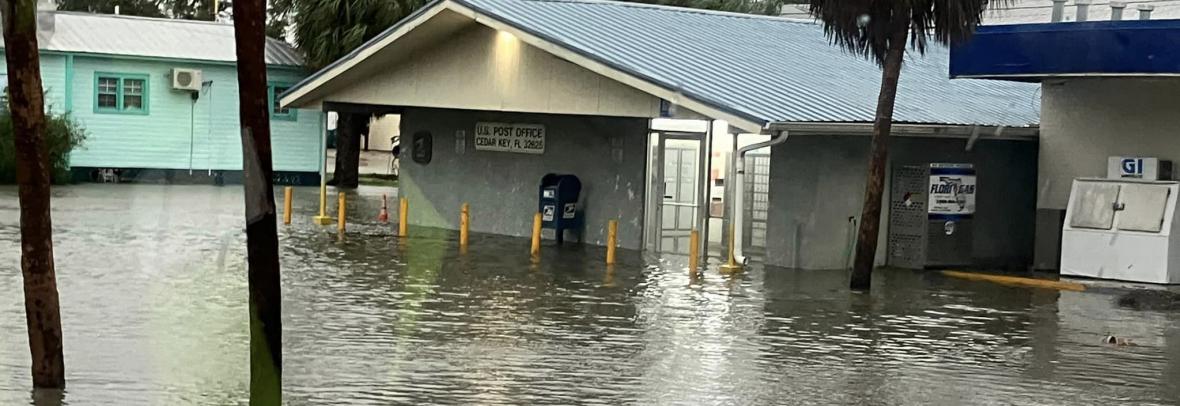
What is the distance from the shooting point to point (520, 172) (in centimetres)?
2827

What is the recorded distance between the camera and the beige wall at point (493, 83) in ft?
79.7

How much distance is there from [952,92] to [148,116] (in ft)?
67.2

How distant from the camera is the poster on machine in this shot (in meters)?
24.1

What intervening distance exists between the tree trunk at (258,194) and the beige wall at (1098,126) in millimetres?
16721

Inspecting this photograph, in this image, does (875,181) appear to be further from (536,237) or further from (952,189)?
(536,237)

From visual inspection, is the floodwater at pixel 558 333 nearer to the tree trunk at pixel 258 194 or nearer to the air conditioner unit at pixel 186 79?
the tree trunk at pixel 258 194

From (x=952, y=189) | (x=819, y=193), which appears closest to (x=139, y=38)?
(x=819, y=193)

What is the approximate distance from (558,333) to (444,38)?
483 inches

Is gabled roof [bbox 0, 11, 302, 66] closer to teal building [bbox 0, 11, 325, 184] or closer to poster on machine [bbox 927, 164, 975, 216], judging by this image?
teal building [bbox 0, 11, 325, 184]

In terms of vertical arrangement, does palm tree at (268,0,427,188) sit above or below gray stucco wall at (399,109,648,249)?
above

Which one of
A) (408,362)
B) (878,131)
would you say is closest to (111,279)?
(408,362)

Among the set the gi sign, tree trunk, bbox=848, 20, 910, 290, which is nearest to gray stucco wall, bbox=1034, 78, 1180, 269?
the gi sign

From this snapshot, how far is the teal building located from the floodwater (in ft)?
51.7

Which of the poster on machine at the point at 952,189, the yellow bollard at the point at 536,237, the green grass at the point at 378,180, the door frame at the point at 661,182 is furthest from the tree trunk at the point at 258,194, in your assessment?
the green grass at the point at 378,180
